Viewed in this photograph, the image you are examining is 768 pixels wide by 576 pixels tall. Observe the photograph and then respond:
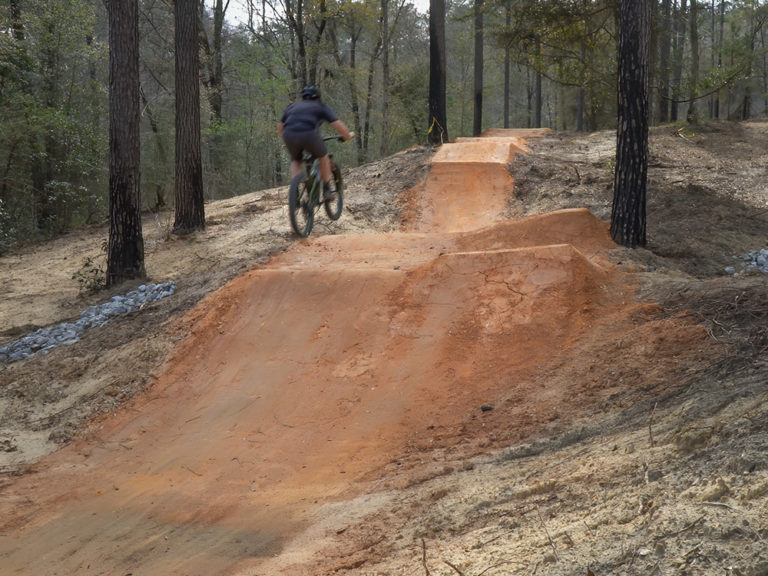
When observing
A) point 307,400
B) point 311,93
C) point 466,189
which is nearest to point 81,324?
point 307,400

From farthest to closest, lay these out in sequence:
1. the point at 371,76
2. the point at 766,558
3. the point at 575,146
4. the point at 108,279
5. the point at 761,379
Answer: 1. the point at 371,76
2. the point at 575,146
3. the point at 108,279
4. the point at 761,379
5. the point at 766,558

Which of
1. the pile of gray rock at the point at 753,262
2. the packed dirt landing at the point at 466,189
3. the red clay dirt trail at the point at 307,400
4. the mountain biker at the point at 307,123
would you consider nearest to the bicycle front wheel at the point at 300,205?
the mountain biker at the point at 307,123

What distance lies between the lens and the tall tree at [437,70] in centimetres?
1830

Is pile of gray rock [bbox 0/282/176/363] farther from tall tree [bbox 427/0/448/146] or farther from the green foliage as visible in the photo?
tall tree [bbox 427/0/448/146]

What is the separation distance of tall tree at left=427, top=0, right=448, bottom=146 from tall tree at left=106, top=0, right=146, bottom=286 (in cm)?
941

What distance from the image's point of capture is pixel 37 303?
10.7 m

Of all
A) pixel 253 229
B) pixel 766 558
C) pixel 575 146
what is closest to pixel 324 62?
pixel 575 146

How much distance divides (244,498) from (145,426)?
6.95 feet

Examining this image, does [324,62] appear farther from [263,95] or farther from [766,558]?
[766,558]

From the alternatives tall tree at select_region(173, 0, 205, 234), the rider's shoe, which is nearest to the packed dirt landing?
the rider's shoe

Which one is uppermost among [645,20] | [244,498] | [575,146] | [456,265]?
[645,20]

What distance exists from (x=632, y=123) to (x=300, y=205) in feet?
15.2

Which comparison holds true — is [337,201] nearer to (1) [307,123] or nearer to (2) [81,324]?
(1) [307,123]

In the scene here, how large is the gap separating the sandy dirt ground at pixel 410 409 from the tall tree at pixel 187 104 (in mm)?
1409
